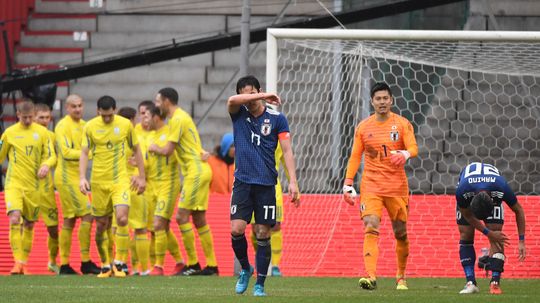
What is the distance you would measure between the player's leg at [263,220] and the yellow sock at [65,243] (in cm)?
588

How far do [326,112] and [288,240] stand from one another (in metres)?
2.19

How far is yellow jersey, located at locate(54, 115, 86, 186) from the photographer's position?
17.5m

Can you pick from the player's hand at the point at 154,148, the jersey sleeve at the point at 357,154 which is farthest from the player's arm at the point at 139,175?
the jersey sleeve at the point at 357,154

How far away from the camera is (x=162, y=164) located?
1764cm

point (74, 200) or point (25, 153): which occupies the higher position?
point (25, 153)

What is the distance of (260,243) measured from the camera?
12102 millimetres

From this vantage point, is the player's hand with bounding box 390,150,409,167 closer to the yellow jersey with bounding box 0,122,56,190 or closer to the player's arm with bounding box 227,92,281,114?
the player's arm with bounding box 227,92,281,114

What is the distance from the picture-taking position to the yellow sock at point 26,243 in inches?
687

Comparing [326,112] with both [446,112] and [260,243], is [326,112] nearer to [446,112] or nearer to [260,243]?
[446,112]

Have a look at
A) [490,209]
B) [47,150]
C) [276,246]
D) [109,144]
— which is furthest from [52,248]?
[490,209]

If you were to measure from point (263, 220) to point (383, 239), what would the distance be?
209 inches

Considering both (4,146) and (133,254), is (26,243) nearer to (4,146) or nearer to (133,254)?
(4,146)

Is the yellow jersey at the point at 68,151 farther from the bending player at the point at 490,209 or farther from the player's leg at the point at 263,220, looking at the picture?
the bending player at the point at 490,209

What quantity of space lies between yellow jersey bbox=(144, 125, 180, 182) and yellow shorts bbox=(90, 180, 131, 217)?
90cm
